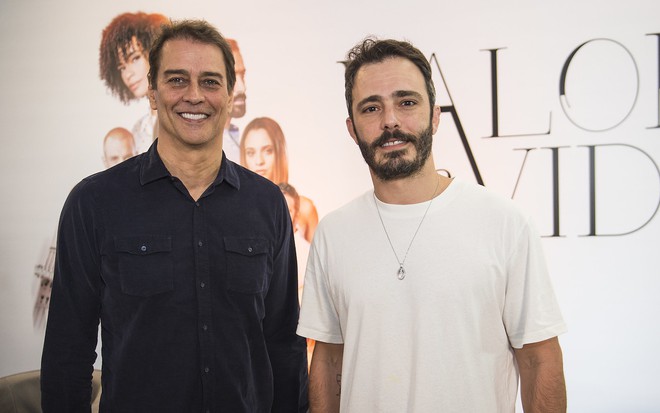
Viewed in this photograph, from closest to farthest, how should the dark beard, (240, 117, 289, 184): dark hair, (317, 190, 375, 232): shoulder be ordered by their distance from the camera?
the dark beard, (317, 190, 375, 232): shoulder, (240, 117, 289, 184): dark hair

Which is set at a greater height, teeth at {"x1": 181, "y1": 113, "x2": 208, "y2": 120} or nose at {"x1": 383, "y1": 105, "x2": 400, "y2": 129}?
teeth at {"x1": 181, "y1": 113, "x2": 208, "y2": 120}

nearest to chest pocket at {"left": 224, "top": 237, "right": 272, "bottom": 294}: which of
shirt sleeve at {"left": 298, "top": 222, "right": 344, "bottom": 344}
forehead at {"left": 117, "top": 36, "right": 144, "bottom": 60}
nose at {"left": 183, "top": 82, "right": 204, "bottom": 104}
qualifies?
shirt sleeve at {"left": 298, "top": 222, "right": 344, "bottom": 344}

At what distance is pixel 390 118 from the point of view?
1.51m

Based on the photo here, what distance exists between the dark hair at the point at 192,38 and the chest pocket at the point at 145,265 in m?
0.53

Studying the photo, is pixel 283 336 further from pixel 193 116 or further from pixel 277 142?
pixel 277 142

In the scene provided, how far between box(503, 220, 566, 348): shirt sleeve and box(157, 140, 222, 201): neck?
0.97 m

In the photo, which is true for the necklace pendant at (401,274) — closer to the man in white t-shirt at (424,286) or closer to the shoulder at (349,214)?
the man in white t-shirt at (424,286)

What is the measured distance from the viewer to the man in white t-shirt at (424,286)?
4.57ft

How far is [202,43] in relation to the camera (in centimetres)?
169

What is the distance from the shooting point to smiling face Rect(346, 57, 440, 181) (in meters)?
1.51

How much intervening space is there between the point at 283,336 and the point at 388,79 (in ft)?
3.13

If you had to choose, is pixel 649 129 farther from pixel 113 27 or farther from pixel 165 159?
pixel 113 27

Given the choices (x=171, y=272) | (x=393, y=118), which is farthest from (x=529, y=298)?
(x=171, y=272)

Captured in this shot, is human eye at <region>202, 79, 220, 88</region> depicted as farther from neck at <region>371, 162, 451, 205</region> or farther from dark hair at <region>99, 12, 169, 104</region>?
dark hair at <region>99, 12, 169, 104</region>
